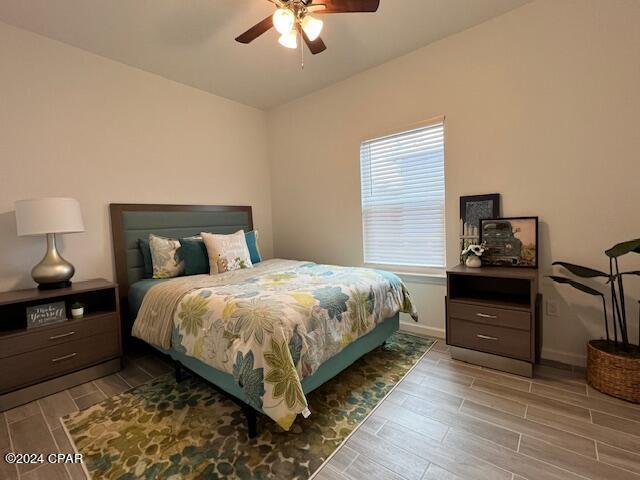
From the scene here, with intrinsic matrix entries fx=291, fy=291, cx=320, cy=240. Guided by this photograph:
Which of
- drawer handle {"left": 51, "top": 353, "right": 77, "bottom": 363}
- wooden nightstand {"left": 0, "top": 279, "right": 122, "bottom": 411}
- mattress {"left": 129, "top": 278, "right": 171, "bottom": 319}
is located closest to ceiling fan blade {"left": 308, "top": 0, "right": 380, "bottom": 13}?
mattress {"left": 129, "top": 278, "right": 171, "bottom": 319}

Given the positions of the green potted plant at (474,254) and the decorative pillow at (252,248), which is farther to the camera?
the decorative pillow at (252,248)

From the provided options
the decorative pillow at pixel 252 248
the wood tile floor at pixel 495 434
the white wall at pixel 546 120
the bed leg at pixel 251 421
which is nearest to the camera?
the wood tile floor at pixel 495 434

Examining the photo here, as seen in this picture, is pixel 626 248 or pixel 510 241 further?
pixel 510 241

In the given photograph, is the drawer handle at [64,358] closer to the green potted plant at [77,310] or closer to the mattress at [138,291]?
the green potted plant at [77,310]

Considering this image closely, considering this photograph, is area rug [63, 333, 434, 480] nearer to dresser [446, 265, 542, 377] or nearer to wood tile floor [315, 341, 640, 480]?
wood tile floor [315, 341, 640, 480]

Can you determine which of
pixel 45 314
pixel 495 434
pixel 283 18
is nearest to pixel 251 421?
pixel 495 434

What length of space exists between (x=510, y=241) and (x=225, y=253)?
97.0 inches

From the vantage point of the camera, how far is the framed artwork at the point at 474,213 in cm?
243

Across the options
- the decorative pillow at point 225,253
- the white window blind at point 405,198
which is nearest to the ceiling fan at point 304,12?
the white window blind at point 405,198

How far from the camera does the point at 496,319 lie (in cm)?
210

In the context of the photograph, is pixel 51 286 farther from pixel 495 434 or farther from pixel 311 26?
pixel 495 434

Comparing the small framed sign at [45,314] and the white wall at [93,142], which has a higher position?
the white wall at [93,142]

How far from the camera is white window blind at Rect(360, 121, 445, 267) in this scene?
109 inches

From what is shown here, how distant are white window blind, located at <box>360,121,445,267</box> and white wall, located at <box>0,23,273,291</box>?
1806 mm
